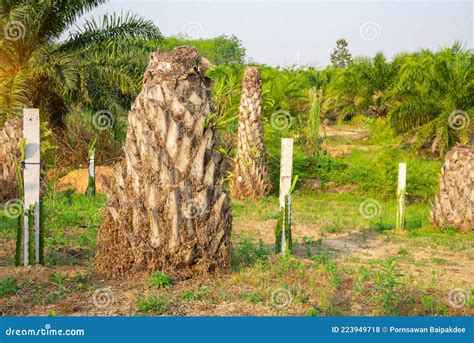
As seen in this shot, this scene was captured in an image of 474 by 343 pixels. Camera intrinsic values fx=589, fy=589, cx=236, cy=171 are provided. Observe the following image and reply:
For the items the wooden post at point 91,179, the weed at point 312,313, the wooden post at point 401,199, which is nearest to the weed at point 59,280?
the weed at point 312,313

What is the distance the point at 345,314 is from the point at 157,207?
194cm

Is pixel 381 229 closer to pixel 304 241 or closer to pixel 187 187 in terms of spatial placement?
pixel 304 241

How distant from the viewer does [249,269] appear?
5.91 metres

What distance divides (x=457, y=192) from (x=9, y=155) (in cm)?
857

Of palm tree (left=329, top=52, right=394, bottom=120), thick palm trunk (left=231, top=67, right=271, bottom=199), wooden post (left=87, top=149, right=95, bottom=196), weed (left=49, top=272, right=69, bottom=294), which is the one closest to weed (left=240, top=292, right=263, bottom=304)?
weed (left=49, top=272, right=69, bottom=294)

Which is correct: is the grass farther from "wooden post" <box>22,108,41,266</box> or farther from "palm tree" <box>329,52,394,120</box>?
"palm tree" <box>329,52,394,120</box>

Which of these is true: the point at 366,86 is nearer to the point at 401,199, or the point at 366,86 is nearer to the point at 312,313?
the point at 401,199

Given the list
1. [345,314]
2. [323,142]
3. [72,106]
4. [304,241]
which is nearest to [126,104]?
[72,106]

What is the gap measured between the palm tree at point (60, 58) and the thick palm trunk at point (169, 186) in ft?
35.1

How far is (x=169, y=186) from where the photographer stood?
216 inches

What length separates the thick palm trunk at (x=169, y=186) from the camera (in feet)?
18.0

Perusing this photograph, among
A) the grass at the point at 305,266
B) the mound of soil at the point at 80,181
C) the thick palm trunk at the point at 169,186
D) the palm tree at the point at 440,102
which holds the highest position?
the palm tree at the point at 440,102

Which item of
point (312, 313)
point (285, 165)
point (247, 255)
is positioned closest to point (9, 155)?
point (285, 165)

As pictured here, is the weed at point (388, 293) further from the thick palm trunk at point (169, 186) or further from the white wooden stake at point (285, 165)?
the white wooden stake at point (285, 165)
